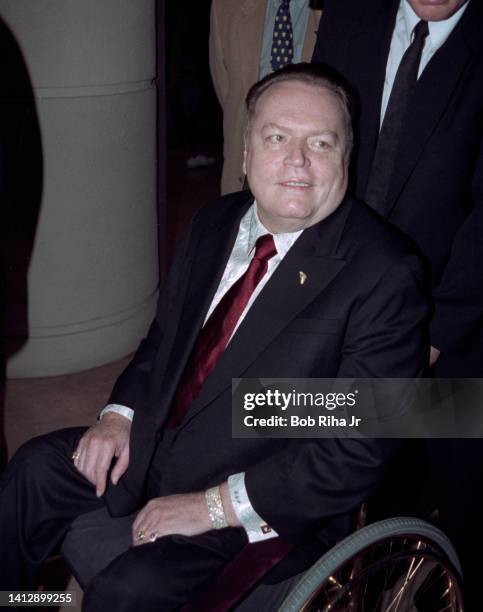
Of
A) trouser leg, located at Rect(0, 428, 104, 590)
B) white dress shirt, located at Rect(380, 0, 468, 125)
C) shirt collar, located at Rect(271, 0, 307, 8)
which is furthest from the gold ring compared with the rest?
shirt collar, located at Rect(271, 0, 307, 8)

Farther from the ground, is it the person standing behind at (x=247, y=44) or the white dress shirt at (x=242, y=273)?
the person standing behind at (x=247, y=44)

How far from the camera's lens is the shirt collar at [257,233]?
4.96ft

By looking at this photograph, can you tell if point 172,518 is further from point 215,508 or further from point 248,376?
point 248,376

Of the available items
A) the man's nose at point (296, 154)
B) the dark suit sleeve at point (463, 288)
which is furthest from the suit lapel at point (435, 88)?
the man's nose at point (296, 154)

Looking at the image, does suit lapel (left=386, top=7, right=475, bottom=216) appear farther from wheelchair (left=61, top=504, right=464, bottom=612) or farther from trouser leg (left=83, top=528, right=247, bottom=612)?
trouser leg (left=83, top=528, right=247, bottom=612)

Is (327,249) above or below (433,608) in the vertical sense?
above

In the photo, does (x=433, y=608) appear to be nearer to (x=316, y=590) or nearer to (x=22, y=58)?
(x=316, y=590)

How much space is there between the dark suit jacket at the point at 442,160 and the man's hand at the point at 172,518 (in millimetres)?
669

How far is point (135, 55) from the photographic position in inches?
128

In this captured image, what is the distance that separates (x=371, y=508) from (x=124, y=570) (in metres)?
0.82

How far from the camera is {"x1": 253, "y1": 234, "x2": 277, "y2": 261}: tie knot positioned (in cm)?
151

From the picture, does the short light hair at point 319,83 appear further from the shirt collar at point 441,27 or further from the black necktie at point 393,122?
the shirt collar at point 441,27

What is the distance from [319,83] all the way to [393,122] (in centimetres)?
23

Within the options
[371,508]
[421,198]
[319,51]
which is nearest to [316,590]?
[371,508]
